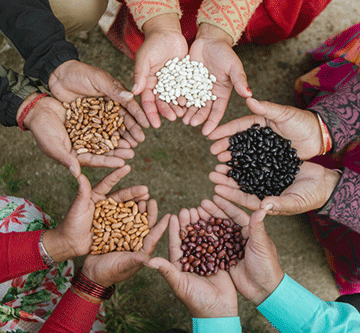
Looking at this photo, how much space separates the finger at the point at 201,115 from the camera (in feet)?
6.04

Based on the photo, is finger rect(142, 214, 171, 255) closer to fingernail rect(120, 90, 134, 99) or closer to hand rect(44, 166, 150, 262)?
hand rect(44, 166, 150, 262)

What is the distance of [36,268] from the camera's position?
62.4 inches

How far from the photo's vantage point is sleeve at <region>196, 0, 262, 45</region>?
75.5 inches

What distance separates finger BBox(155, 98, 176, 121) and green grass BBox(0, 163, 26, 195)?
4.56 feet

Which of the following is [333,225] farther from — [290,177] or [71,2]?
[71,2]

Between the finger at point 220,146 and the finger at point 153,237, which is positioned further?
the finger at point 220,146

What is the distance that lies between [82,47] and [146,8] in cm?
90

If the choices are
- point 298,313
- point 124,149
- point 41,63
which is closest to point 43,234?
point 124,149

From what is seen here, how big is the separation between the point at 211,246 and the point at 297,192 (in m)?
0.55

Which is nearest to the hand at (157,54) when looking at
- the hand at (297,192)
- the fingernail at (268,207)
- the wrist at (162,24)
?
the wrist at (162,24)

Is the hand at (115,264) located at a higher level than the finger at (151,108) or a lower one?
lower

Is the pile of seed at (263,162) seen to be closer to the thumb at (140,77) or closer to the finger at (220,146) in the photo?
the finger at (220,146)

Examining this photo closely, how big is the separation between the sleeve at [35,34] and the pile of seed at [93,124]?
26 cm

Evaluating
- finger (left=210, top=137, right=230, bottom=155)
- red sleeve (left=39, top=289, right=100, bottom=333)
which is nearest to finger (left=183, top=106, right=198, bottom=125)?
finger (left=210, top=137, right=230, bottom=155)
